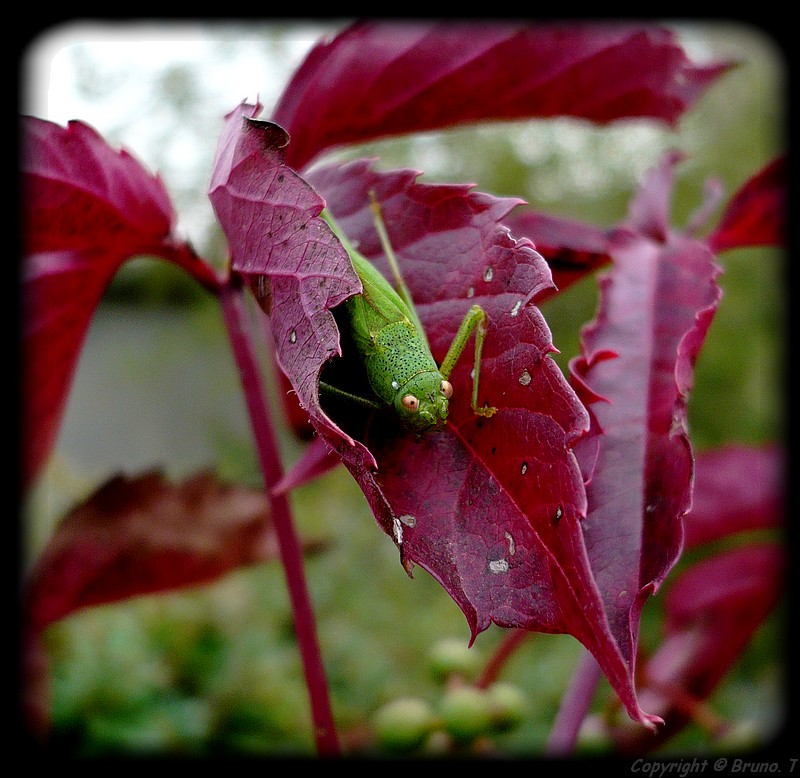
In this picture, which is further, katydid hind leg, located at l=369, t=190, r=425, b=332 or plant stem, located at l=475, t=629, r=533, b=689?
A: plant stem, located at l=475, t=629, r=533, b=689

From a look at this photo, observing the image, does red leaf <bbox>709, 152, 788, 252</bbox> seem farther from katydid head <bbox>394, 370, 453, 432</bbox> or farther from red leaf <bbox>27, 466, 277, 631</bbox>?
red leaf <bbox>27, 466, 277, 631</bbox>

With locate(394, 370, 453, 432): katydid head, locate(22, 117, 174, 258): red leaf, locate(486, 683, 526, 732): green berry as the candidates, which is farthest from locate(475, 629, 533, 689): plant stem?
locate(22, 117, 174, 258): red leaf

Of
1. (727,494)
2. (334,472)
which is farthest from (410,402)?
(334,472)

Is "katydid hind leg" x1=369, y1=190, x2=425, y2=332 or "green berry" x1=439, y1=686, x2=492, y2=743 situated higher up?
"katydid hind leg" x1=369, y1=190, x2=425, y2=332

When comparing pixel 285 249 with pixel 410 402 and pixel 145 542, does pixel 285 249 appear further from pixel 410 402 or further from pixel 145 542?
pixel 145 542

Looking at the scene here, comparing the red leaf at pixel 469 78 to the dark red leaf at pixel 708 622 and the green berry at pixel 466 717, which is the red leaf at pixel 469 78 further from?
the dark red leaf at pixel 708 622

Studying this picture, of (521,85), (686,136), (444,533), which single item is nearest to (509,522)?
(444,533)

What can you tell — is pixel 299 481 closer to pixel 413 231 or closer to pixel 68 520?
pixel 413 231

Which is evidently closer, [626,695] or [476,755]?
[626,695]
